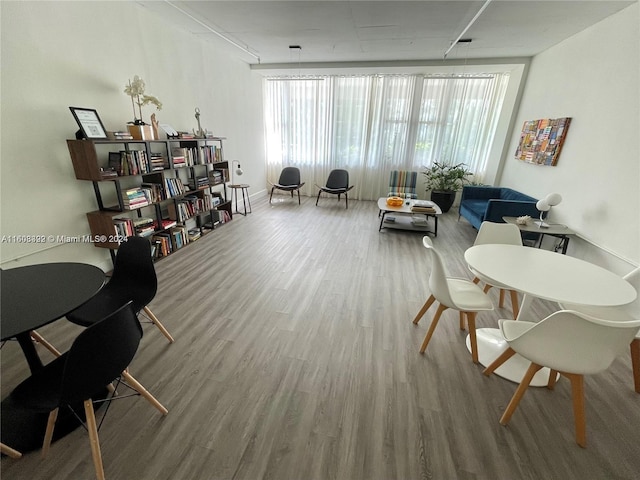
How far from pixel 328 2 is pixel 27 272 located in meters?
3.60

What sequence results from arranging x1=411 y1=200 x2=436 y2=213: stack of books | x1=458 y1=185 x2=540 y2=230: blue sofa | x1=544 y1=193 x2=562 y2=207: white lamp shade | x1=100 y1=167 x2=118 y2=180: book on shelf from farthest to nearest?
x1=411 y1=200 x2=436 y2=213: stack of books → x1=458 y1=185 x2=540 y2=230: blue sofa → x1=544 y1=193 x2=562 y2=207: white lamp shade → x1=100 y1=167 x2=118 y2=180: book on shelf

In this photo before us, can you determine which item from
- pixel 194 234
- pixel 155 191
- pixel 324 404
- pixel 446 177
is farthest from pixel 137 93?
pixel 446 177

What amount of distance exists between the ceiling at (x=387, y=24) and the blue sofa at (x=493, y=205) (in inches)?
84.6

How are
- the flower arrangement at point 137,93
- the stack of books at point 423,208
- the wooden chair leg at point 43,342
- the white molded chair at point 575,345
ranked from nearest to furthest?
1. the white molded chair at point 575,345
2. the wooden chair leg at point 43,342
3. the flower arrangement at point 137,93
4. the stack of books at point 423,208

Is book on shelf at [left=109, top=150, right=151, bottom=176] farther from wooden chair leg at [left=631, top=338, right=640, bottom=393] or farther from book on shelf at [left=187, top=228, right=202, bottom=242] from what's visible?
wooden chair leg at [left=631, top=338, right=640, bottom=393]

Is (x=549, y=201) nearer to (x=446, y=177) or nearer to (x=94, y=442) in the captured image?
(x=446, y=177)

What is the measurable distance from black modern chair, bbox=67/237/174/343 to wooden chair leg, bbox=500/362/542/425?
2.26 metres

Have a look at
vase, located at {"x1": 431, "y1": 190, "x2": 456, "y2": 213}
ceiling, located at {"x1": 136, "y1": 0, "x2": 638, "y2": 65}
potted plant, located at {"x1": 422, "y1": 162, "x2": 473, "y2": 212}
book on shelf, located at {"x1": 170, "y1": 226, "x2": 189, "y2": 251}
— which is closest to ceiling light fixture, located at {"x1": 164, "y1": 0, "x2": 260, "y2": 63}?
ceiling, located at {"x1": 136, "y1": 0, "x2": 638, "y2": 65}

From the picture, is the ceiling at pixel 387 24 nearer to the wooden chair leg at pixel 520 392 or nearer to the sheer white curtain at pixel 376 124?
the sheer white curtain at pixel 376 124

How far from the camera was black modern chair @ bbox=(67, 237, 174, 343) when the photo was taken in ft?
6.07

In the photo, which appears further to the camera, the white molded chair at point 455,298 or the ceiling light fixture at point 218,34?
the ceiling light fixture at point 218,34

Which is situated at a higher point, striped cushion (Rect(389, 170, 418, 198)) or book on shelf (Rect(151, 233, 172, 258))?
striped cushion (Rect(389, 170, 418, 198))

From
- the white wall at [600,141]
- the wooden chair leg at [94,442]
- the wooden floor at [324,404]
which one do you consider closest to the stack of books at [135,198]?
the wooden floor at [324,404]

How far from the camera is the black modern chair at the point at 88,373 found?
3.58ft
